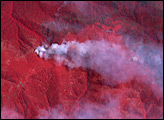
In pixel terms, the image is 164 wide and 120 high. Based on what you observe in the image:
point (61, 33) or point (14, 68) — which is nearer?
point (14, 68)

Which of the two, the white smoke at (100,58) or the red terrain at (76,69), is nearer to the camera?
the red terrain at (76,69)

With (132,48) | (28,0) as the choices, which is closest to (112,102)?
(132,48)

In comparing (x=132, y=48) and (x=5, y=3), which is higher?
(x=5, y=3)

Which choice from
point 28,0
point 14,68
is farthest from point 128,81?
point 28,0

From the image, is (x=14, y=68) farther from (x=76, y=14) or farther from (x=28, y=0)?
(x=76, y=14)

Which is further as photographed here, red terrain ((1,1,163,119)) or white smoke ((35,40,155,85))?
white smoke ((35,40,155,85))

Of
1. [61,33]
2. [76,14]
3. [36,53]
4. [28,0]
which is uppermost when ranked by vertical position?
[28,0]

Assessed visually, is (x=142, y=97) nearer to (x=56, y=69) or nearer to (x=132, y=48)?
(x=132, y=48)

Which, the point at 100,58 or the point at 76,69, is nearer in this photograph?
the point at 76,69
